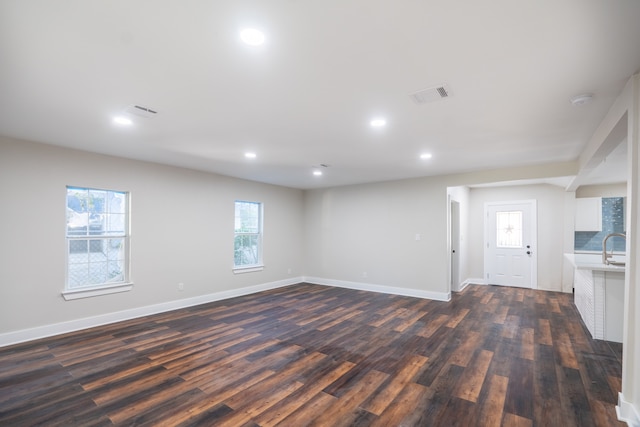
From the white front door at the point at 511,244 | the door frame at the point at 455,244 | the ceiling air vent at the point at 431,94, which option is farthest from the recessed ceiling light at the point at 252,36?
the white front door at the point at 511,244

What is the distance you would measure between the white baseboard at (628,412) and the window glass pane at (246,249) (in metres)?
5.80

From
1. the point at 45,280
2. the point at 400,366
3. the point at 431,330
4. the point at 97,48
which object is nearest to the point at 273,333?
the point at 400,366

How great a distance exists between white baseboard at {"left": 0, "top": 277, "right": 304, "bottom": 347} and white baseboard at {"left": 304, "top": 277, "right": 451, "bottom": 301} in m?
1.89

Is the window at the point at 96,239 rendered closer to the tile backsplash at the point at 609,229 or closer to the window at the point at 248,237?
the window at the point at 248,237

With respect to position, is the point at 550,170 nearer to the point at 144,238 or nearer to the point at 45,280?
the point at 144,238

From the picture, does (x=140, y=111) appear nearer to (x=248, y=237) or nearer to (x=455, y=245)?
(x=248, y=237)

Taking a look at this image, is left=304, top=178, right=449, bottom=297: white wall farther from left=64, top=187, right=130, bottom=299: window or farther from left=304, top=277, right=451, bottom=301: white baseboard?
left=64, top=187, right=130, bottom=299: window

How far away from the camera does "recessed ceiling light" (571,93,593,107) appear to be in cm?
239

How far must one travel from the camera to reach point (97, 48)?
6.02 ft

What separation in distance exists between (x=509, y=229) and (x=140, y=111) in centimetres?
797

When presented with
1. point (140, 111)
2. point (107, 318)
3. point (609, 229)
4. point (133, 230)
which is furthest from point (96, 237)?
point (609, 229)

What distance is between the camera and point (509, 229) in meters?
7.42

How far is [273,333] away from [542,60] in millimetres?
3948

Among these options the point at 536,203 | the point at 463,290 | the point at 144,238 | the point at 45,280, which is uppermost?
the point at 536,203
